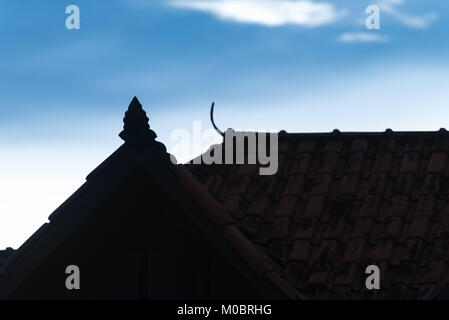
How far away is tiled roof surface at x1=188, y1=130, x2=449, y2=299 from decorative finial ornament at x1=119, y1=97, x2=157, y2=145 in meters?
1.63

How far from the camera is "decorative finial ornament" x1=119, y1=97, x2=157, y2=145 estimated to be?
1082cm

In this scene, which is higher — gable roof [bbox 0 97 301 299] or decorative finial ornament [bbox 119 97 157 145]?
decorative finial ornament [bbox 119 97 157 145]

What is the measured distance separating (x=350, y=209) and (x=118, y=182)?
9.08 feet

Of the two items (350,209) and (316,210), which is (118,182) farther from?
(350,209)

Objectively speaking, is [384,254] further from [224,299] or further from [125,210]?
[125,210]

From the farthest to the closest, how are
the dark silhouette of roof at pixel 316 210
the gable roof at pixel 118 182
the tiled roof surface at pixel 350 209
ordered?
the tiled roof surface at pixel 350 209 → the dark silhouette of roof at pixel 316 210 → the gable roof at pixel 118 182

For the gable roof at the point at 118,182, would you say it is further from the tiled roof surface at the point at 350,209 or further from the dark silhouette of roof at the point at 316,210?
the tiled roof surface at the point at 350,209

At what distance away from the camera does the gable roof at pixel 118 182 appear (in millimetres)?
10750

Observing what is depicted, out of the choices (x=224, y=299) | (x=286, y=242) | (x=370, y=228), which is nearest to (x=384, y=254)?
(x=370, y=228)

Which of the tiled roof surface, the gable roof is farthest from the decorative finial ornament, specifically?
the tiled roof surface

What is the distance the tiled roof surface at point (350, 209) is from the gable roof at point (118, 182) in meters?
0.66

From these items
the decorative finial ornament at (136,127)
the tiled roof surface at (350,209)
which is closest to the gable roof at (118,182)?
the decorative finial ornament at (136,127)

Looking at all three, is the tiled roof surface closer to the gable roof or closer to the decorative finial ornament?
the gable roof

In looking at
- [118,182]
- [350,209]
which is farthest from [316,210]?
[118,182]
